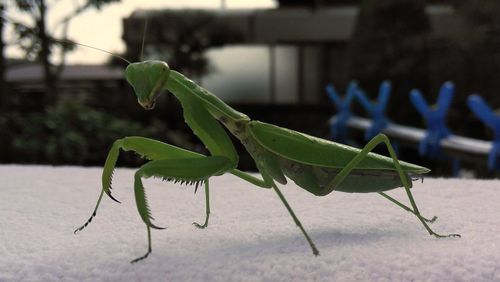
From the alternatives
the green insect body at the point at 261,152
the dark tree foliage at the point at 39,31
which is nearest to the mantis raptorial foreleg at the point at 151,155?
the green insect body at the point at 261,152

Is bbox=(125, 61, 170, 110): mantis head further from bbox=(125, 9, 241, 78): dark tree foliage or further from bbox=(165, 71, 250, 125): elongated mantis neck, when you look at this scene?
bbox=(125, 9, 241, 78): dark tree foliage

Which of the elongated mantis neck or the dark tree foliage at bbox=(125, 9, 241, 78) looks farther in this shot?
the dark tree foliage at bbox=(125, 9, 241, 78)

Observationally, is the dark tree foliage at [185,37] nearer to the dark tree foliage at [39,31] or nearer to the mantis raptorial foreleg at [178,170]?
the dark tree foliage at [39,31]

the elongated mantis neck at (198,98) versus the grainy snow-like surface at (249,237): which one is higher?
the elongated mantis neck at (198,98)

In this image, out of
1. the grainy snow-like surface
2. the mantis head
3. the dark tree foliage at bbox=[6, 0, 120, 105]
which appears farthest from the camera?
the dark tree foliage at bbox=[6, 0, 120, 105]

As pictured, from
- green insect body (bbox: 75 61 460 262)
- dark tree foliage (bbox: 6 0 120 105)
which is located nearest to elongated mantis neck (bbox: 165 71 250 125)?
green insect body (bbox: 75 61 460 262)

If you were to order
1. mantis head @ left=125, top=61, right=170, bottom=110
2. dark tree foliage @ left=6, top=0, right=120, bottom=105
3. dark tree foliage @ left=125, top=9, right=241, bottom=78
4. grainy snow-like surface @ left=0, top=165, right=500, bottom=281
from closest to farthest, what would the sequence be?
1. grainy snow-like surface @ left=0, top=165, right=500, bottom=281
2. mantis head @ left=125, top=61, right=170, bottom=110
3. dark tree foliage @ left=6, top=0, right=120, bottom=105
4. dark tree foliage @ left=125, top=9, right=241, bottom=78

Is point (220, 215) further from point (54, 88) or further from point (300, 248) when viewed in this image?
point (54, 88)

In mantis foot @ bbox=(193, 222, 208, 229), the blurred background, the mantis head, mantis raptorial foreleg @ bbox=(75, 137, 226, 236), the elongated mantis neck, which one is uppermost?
the mantis head

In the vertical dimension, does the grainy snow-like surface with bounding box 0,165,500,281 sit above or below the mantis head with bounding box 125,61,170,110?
below
